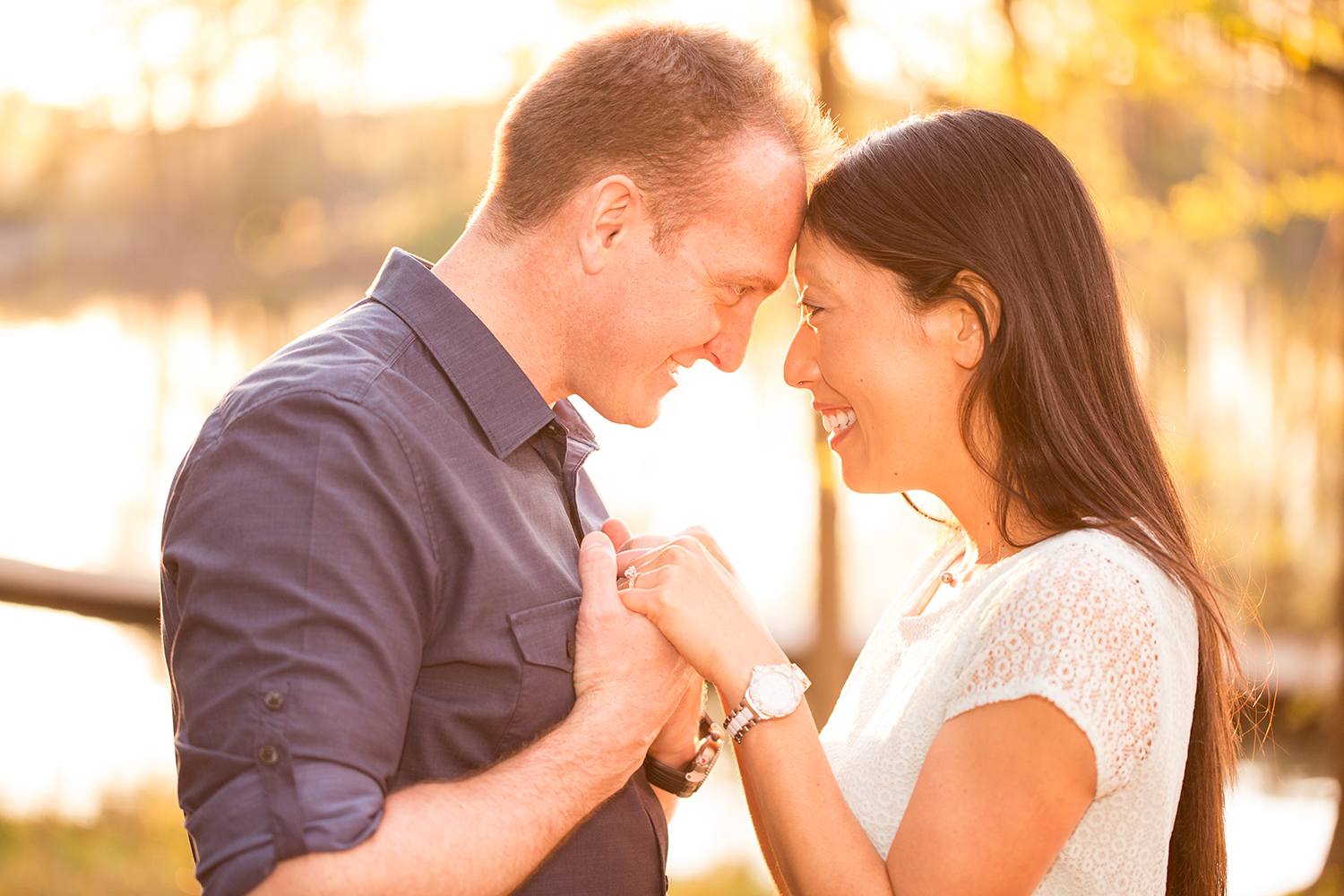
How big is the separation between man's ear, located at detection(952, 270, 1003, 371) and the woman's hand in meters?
0.54

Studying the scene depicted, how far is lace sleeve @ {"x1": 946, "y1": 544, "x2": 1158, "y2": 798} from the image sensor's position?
1476 millimetres

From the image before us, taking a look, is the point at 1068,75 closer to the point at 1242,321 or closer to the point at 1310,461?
the point at 1310,461

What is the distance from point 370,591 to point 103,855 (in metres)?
4.42

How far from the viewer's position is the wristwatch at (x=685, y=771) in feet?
6.23

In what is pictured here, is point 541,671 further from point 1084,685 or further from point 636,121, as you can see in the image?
point 636,121

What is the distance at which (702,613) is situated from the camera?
1.66m

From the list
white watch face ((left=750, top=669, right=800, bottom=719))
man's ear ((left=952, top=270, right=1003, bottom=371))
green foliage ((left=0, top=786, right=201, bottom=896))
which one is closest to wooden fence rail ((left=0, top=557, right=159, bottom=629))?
green foliage ((left=0, top=786, right=201, bottom=896))

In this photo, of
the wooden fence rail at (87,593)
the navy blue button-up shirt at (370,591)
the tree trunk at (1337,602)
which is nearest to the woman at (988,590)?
the navy blue button-up shirt at (370,591)

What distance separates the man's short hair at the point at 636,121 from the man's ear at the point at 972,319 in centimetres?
43

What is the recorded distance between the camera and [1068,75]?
355 centimetres

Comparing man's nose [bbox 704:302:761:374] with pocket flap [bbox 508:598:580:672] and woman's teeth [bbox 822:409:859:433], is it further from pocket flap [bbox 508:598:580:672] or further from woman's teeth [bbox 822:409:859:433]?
pocket flap [bbox 508:598:580:672]

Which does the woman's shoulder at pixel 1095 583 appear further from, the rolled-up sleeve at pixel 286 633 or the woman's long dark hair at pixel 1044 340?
the rolled-up sleeve at pixel 286 633

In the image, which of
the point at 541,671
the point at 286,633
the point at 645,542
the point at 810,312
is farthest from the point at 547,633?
the point at 810,312

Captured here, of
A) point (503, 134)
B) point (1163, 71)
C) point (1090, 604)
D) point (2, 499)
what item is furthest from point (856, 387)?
point (2, 499)
